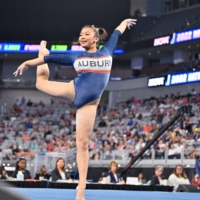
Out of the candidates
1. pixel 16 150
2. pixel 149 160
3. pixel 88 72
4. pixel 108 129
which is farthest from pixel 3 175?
pixel 108 129

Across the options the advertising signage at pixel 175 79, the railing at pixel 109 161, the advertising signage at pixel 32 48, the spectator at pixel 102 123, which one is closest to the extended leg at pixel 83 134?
the railing at pixel 109 161

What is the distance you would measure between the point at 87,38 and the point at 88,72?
32cm

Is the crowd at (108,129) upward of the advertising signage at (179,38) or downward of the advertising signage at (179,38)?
downward

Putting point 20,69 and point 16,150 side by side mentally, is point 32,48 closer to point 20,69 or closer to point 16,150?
point 16,150

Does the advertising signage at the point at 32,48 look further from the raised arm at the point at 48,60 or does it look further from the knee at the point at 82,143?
the knee at the point at 82,143

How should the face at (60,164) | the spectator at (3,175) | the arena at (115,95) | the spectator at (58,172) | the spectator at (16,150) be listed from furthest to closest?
the spectator at (16,150) → the arena at (115,95) → the spectator at (3,175) → the spectator at (58,172) → the face at (60,164)

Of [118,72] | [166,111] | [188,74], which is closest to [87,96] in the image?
[166,111]

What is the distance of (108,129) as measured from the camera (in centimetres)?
2803

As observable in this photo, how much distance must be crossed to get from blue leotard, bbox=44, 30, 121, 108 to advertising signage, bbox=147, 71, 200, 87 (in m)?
24.8

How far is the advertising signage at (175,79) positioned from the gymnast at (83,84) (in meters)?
24.8

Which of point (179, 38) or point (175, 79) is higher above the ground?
point (179, 38)

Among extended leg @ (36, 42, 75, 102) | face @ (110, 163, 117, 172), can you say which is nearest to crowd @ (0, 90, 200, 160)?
face @ (110, 163, 117, 172)

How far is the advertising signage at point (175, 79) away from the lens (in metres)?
29.7

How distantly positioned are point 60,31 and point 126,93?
19.2 feet
